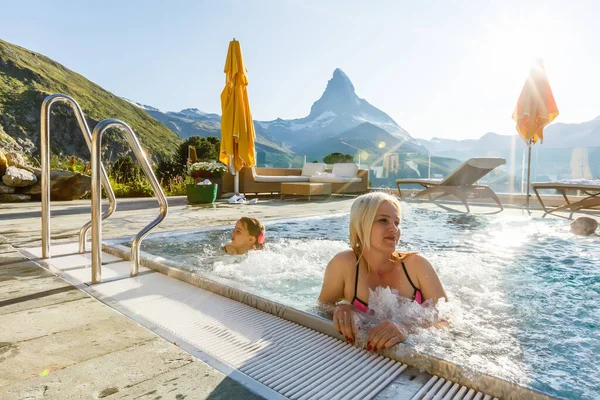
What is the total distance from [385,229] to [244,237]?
1820 mm

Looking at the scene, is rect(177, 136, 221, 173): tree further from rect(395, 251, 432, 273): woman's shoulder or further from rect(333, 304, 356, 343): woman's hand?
rect(333, 304, 356, 343): woman's hand

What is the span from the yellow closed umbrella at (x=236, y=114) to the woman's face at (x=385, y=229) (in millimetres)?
6528

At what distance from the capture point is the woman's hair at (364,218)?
1654 millimetres

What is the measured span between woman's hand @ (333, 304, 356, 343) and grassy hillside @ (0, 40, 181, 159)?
4817cm

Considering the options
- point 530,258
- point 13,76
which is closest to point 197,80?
point 530,258

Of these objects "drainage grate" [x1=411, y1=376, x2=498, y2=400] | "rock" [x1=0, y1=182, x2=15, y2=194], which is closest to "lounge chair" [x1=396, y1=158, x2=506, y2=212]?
"drainage grate" [x1=411, y1=376, x2=498, y2=400]

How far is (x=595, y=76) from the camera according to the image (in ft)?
31.1

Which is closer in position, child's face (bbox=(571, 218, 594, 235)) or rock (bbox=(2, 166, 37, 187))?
child's face (bbox=(571, 218, 594, 235))

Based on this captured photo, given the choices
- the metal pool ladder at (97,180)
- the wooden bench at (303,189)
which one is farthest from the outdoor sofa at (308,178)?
the metal pool ladder at (97,180)

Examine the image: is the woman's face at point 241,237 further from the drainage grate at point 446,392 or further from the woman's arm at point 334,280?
the drainage grate at point 446,392

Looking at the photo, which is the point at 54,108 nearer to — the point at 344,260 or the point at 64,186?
the point at 64,186

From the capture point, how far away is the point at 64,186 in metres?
7.02

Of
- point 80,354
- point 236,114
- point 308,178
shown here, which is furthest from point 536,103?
point 80,354

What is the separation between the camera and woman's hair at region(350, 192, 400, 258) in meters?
1.65
